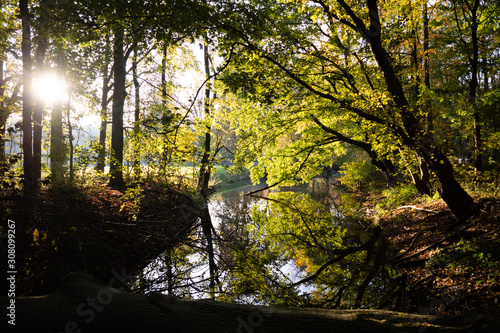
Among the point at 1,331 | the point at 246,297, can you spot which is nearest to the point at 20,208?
the point at 1,331

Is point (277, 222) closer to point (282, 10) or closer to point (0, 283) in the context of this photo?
point (282, 10)

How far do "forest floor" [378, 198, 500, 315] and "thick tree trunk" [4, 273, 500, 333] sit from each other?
245cm

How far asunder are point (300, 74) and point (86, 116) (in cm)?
1294

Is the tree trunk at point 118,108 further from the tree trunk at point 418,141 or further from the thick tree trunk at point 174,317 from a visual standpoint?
the tree trunk at point 418,141

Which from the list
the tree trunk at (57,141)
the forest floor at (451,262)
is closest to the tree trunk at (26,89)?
the tree trunk at (57,141)

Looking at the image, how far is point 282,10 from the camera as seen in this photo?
9180mm

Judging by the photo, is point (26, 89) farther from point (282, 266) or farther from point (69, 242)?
point (282, 266)

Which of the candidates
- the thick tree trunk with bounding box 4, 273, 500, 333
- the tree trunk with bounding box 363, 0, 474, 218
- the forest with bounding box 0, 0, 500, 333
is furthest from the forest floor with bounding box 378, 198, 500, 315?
the thick tree trunk with bounding box 4, 273, 500, 333

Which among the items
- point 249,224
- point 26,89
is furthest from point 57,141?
point 249,224

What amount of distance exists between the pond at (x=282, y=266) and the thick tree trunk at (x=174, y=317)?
266cm

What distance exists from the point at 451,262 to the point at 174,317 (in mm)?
5327

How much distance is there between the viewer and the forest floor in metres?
4.14

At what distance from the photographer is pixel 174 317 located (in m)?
2.57

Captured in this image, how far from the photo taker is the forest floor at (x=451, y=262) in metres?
4.14
